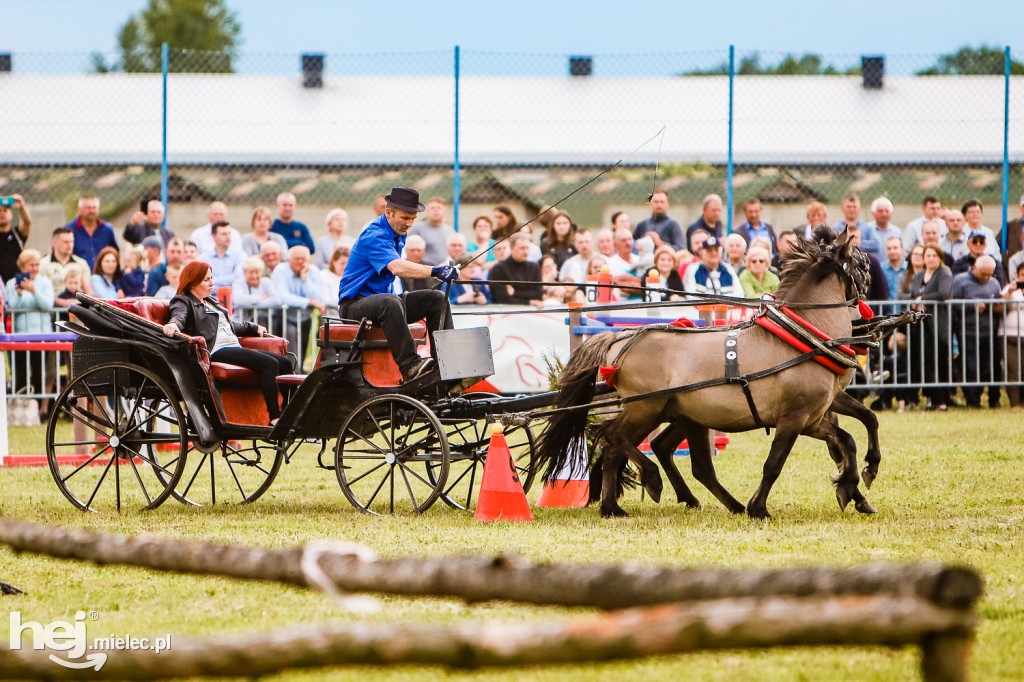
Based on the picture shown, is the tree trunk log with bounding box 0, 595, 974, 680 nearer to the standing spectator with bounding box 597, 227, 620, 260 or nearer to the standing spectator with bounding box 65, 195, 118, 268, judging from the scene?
the standing spectator with bounding box 597, 227, 620, 260

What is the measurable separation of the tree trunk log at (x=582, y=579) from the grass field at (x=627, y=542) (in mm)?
872

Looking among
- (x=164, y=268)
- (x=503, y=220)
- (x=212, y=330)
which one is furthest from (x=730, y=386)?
(x=164, y=268)

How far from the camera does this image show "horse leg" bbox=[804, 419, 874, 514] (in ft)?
26.3

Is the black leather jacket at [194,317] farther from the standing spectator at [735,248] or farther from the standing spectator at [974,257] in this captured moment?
the standing spectator at [974,257]

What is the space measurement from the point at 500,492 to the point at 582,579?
4657 millimetres

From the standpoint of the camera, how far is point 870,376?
14.2 m

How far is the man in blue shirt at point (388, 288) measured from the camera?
8273mm

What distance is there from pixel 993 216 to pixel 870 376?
3960mm

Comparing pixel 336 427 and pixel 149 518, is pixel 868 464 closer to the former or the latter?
pixel 336 427

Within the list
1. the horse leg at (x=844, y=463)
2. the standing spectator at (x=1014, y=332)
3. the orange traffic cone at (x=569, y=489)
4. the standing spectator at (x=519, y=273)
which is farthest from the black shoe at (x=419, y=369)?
the standing spectator at (x=1014, y=332)

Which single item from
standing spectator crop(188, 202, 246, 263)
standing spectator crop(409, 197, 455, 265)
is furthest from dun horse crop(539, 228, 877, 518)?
standing spectator crop(188, 202, 246, 263)

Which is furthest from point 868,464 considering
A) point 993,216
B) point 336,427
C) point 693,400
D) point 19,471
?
point 993,216

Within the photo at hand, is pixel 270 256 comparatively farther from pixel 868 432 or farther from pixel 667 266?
pixel 868 432

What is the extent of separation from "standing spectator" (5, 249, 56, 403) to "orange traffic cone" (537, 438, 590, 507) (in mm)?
6412
